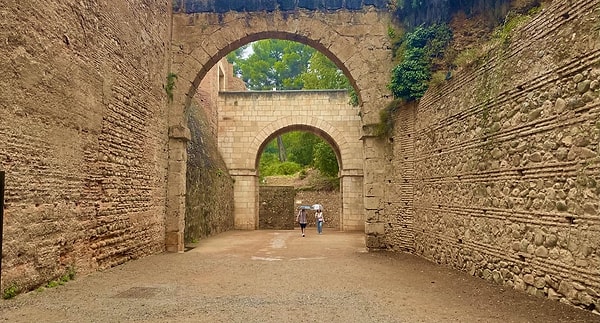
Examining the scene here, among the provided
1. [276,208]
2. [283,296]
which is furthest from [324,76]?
[283,296]

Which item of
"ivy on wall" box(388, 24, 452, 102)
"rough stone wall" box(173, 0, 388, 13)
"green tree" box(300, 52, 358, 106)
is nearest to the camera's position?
"ivy on wall" box(388, 24, 452, 102)

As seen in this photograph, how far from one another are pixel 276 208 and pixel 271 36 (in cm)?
1268

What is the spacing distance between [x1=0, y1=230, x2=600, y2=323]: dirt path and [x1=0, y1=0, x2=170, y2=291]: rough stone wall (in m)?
0.54

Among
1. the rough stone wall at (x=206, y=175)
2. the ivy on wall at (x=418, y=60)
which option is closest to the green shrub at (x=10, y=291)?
the rough stone wall at (x=206, y=175)

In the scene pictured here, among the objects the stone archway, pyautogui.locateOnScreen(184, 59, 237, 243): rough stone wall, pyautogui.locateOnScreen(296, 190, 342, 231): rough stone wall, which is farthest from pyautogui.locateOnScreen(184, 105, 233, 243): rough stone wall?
pyautogui.locateOnScreen(296, 190, 342, 231): rough stone wall

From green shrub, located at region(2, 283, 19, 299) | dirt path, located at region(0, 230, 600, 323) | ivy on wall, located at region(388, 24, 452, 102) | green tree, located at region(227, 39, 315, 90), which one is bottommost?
dirt path, located at region(0, 230, 600, 323)

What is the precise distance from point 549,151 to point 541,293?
1539 mm

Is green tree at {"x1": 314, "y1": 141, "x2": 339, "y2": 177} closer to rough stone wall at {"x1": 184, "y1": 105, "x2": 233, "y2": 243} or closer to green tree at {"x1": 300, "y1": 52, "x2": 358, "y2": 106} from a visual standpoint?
green tree at {"x1": 300, "y1": 52, "x2": 358, "y2": 106}

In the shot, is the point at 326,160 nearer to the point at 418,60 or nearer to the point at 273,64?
the point at 418,60

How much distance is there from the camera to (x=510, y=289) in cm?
537

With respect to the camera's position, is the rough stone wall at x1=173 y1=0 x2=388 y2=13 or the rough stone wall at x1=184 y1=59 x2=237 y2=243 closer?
the rough stone wall at x1=173 y1=0 x2=388 y2=13

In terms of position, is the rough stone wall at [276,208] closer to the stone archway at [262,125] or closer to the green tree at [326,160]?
the stone archway at [262,125]

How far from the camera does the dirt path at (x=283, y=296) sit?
14.4 feet

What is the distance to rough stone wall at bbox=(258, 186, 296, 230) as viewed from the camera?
22.0 metres
